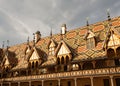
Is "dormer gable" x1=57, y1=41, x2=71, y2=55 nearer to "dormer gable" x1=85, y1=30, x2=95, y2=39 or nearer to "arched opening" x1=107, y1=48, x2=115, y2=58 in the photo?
"dormer gable" x1=85, y1=30, x2=95, y2=39

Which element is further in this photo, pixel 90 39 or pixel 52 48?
pixel 52 48

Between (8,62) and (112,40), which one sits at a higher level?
(112,40)

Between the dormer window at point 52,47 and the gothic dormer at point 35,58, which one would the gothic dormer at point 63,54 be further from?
the gothic dormer at point 35,58

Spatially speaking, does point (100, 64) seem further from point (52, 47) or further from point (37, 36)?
point (37, 36)

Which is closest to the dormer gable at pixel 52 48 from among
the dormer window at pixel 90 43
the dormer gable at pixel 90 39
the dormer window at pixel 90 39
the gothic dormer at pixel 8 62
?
the dormer gable at pixel 90 39

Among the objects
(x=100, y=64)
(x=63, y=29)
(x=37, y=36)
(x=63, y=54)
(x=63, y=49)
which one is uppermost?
(x=37, y=36)

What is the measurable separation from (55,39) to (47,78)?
995 cm

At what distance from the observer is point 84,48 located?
29.6 meters

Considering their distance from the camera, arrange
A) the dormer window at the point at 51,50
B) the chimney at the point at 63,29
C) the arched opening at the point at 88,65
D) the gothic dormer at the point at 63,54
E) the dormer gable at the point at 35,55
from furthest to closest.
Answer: the chimney at the point at 63,29, the dormer gable at the point at 35,55, the dormer window at the point at 51,50, the gothic dormer at the point at 63,54, the arched opening at the point at 88,65

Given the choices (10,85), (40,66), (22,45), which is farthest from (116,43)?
(22,45)

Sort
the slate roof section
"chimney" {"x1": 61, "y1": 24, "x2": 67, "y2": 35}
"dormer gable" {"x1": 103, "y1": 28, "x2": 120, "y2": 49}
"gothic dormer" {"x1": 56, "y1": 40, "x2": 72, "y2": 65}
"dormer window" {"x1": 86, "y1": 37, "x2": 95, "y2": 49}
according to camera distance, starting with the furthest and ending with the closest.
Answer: "chimney" {"x1": 61, "y1": 24, "x2": 67, "y2": 35}
"gothic dormer" {"x1": 56, "y1": 40, "x2": 72, "y2": 65}
"dormer window" {"x1": 86, "y1": 37, "x2": 95, "y2": 49}
the slate roof section
"dormer gable" {"x1": 103, "y1": 28, "x2": 120, "y2": 49}

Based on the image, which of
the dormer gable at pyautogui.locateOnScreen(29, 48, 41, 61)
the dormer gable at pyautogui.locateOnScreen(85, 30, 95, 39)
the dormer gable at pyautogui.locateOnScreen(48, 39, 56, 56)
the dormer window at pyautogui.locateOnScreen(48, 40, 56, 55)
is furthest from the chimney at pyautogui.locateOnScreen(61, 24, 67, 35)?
the dormer gable at pyautogui.locateOnScreen(85, 30, 95, 39)

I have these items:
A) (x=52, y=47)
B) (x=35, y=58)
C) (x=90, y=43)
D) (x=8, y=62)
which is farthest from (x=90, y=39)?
(x=8, y=62)

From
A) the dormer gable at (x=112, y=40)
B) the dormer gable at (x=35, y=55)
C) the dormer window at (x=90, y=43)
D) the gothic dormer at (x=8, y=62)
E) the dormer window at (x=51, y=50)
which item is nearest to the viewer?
the dormer gable at (x=112, y=40)
